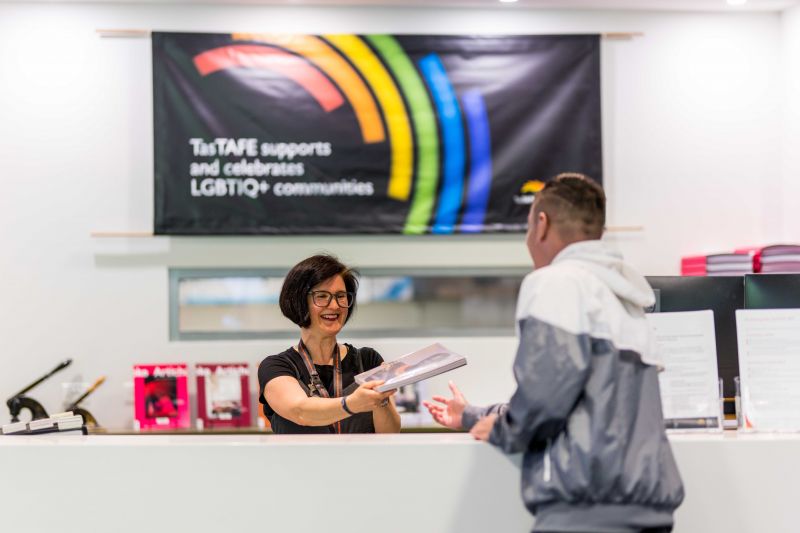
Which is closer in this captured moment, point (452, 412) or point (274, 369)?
point (452, 412)

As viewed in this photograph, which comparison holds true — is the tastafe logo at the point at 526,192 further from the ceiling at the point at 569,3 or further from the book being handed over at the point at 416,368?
the book being handed over at the point at 416,368

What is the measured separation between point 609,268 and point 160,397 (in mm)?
3290

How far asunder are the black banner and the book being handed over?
8.21ft

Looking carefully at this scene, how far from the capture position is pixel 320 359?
273 centimetres

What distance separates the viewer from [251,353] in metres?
4.71

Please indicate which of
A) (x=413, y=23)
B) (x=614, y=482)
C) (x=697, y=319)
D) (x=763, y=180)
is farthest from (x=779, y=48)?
(x=614, y=482)

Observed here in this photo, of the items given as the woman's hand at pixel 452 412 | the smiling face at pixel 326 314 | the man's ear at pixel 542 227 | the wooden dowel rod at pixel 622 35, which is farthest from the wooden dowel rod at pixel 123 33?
the man's ear at pixel 542 227

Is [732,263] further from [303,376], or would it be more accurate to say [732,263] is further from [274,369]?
[274,369]

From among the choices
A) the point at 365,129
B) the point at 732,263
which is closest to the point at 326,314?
the point at 365,129

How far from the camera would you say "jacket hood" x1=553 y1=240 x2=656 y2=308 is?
170cm

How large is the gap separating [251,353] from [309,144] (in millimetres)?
1186

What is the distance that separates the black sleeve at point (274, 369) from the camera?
2.57 meters

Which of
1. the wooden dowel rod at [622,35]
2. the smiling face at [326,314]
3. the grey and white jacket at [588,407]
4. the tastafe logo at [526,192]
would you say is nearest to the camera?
the grey and white jacket at [588,407]

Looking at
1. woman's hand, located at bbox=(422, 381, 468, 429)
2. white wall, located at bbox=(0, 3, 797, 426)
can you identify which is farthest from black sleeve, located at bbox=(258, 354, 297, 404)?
white wall, located at bbox=(0, 3, 797, 426)
